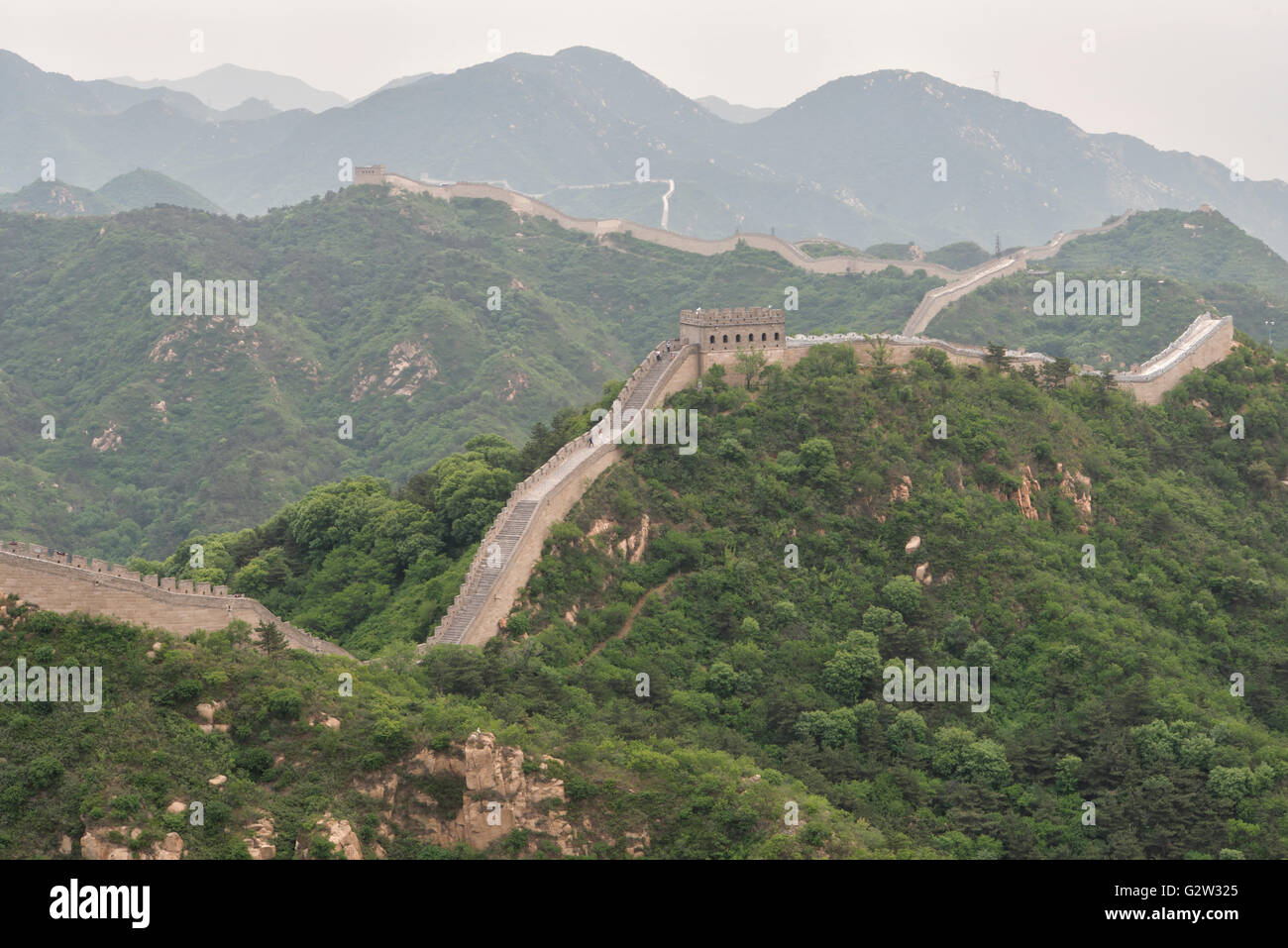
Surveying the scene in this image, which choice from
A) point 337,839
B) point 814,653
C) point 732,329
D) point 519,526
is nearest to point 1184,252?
point 732,329

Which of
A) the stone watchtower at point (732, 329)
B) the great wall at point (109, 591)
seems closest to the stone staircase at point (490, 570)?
the great wall at point (109, 591)

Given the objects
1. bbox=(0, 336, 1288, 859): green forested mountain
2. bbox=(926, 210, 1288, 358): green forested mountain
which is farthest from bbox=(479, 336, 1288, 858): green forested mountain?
bbox=(926, 210, 1288, 358): green forested mountain

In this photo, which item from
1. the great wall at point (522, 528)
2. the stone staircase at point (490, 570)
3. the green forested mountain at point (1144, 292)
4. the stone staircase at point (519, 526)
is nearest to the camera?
the great wall at point (522, 528)

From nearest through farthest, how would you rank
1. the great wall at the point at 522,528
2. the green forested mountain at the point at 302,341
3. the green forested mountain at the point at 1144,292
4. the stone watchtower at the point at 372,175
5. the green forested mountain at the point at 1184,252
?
1. the great wall at the point at 522,528
2. the green forested mountain at the point at 302,341
3. the green forested mountain at the point at 1144,292
4. the green forested mountain at the point at 1184,252
5. the stone watchtower at the point at 372,175

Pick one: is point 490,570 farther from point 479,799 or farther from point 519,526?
point 479,799

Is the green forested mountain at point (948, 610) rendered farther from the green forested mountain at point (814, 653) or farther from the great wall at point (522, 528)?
the great wall at point (522, 528)

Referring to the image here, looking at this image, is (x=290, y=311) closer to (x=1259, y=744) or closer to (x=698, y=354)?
(x=698, y=354)

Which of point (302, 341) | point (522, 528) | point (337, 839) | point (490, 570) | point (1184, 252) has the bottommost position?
point (337, 839)
